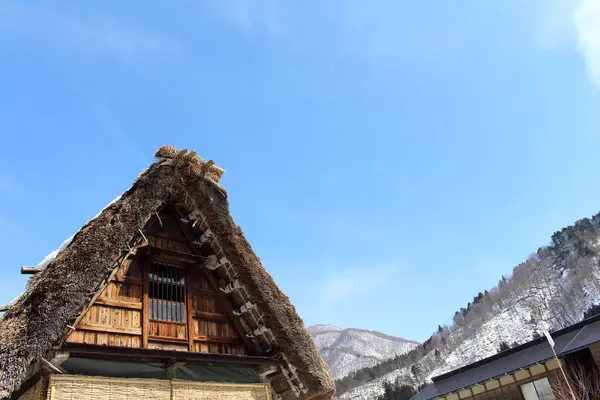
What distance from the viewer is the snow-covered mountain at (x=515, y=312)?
79438 millimetres

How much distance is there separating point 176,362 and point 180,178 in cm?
317

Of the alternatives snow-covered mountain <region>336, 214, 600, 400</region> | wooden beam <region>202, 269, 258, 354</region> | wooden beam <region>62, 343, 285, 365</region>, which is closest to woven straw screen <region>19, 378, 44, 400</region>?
wooden beam <region>62, 343, 285, 365</region>

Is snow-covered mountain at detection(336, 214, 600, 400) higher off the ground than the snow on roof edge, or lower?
higher

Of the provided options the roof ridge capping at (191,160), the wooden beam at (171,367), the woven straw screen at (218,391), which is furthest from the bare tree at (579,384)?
the roof ridge capping at (191,160)

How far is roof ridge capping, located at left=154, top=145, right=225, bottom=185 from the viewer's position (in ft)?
26.7

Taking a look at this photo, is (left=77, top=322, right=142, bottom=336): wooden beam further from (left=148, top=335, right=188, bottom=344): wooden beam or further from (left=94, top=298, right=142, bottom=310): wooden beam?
(left=94, top=298, right=142, bottom=310): wooden beam

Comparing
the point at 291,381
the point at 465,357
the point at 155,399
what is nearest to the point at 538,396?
the point at 291,381

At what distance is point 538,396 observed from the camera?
21.6 m

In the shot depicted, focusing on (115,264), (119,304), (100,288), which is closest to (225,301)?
(119,304)

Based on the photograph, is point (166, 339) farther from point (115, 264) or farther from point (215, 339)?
point (115, 264)

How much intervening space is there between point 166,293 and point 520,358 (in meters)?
23.2

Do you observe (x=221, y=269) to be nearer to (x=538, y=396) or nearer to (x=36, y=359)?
(x=36, y=359)

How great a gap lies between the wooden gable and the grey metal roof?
19.3 m

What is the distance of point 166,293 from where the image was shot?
26.7 feet
